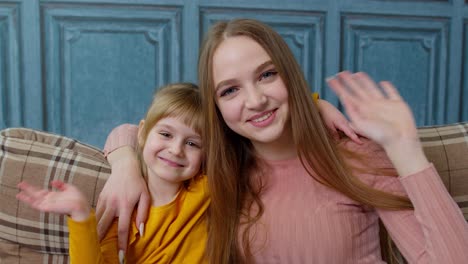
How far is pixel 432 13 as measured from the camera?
2.86 metres

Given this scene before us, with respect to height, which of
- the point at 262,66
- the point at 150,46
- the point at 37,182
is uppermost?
the point at 150,46

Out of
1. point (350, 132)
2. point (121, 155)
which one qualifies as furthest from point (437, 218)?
point (121, 155)

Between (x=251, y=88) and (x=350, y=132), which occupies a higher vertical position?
(x=251, y=88)

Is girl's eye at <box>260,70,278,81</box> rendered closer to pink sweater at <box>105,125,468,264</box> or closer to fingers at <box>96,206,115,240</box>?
pink sweater at <box>105,125,468,264</box>

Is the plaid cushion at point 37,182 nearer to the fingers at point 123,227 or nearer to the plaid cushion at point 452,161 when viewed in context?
the fingers at point 123,227

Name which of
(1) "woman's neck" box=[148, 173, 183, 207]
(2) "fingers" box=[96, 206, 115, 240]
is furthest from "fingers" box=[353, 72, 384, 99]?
(2) "fingers" box=[96, 206, 115, 240]

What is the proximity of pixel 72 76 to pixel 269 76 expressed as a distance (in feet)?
5.11

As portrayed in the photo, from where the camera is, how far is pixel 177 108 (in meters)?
1.34

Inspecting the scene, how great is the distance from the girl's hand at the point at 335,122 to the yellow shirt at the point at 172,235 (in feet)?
1.14

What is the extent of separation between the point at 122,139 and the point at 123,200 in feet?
0.92

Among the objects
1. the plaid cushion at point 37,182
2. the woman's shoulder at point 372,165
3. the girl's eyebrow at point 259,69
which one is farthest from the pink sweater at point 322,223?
the plaid cushion at point 37,182

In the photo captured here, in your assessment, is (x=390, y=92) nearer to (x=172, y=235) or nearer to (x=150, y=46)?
(x=172, y=235)

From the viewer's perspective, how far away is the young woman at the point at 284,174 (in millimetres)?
1224

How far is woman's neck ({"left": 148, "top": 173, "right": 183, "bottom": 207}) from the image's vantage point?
137 cm
